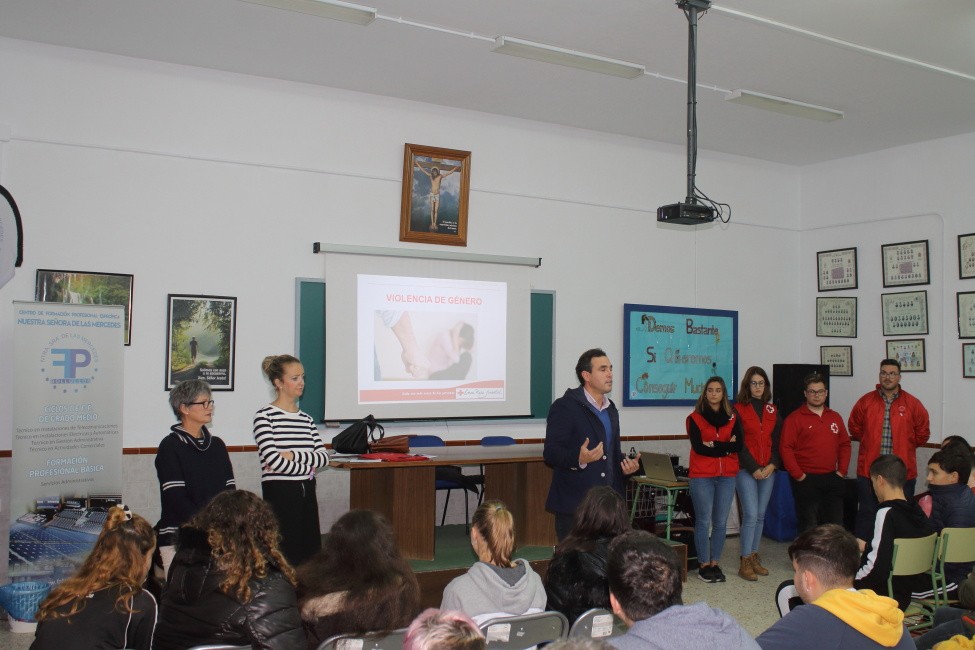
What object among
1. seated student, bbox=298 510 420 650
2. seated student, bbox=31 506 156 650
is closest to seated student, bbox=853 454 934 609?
seated student, bbox=298 510 420 650

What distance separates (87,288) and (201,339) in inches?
31.6

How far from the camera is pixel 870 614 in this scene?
93.0 inches

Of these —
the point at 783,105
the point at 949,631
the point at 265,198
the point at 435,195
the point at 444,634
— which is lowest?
the point at 949,631

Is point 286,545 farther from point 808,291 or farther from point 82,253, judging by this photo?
point 808,291

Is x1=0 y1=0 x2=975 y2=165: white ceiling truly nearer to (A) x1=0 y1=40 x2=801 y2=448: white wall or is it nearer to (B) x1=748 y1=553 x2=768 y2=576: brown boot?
(A) x1=0 y1=40 x2=801 y2=448: white wall

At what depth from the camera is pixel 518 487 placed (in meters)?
6.11

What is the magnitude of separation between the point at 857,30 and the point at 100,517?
5.36 metres

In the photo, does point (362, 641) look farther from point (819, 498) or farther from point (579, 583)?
point (819, 498)

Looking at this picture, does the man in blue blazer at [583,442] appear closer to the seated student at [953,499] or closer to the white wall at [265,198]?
the seated student at [953,499]

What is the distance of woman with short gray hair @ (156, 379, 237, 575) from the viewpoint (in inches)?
152

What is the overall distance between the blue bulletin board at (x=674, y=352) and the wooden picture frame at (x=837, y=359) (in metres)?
0.91

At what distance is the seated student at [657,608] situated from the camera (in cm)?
201

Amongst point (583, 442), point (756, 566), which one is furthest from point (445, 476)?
point (756, 566)

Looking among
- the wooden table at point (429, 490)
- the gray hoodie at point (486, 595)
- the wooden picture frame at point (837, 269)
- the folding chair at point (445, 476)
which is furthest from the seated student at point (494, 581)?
the wooden picture frame at point (837, 269)
